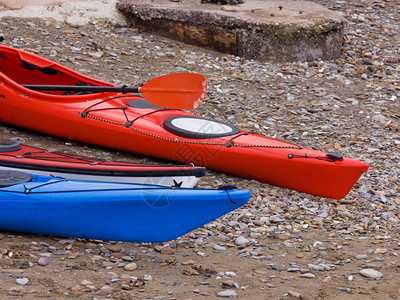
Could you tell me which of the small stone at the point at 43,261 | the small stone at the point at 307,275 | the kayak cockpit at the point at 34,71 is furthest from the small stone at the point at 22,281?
the kayak cockpit at the point at 34,71

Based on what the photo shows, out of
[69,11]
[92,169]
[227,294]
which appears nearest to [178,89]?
[92,169]

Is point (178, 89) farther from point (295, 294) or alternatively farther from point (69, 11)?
point (69, 11)

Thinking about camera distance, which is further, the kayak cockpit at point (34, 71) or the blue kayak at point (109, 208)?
the kayak cockpit at point (34, 71)

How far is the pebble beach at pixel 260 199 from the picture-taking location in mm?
3275

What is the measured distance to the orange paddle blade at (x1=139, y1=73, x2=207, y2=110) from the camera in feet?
15.2

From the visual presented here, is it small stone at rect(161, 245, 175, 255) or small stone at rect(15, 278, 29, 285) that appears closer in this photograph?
small stone at rect(15, 278, 29, 285)

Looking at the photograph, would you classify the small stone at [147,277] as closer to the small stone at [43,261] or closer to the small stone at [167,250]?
the small stone at [167,250]

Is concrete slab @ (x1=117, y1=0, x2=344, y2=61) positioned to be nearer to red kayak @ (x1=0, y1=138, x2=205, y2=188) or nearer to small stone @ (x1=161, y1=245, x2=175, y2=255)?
red kayak @ (x1=0, y1=138, x2=205, y2=188)

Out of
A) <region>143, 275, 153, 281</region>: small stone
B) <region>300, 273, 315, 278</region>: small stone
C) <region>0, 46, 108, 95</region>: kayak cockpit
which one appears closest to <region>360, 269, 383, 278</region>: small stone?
<region>300, 273, 315, 278</region>: small stone

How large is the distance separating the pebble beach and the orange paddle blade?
1.71ft

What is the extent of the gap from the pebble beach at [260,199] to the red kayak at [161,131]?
11 cm

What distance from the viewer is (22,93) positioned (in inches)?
199

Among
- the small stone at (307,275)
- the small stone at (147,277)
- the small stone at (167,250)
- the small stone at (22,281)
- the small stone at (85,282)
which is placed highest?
the small stone at (22,281)

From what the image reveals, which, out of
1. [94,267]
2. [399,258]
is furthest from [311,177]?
[94,267]
